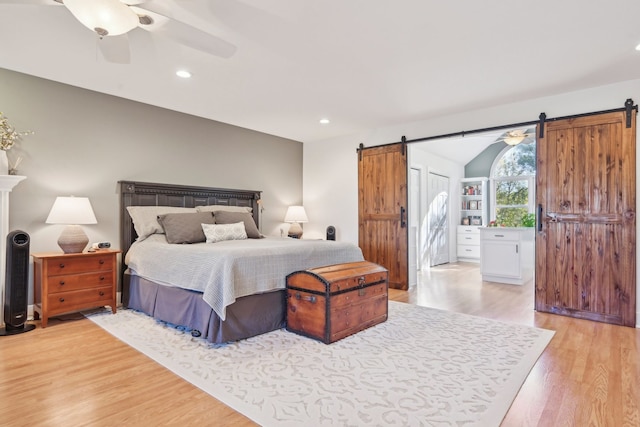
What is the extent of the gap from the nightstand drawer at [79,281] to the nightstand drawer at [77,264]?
5cm

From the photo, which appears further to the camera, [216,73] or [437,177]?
[437,177]

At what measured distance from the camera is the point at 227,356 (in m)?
2.58

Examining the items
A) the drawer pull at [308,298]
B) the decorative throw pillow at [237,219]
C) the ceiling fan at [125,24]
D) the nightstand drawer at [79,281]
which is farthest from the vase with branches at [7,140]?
the drawer pull at [308,298]

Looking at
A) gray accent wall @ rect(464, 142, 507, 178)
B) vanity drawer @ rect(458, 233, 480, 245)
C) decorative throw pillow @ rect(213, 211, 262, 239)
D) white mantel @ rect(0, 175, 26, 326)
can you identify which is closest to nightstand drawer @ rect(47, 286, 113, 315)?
white mantel @ rect(0, 175, 26, 326)

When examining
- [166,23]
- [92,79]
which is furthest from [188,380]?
[92,79]

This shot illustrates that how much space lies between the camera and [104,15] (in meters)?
1.81

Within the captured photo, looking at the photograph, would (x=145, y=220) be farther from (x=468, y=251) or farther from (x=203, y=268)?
(x=468, y=251)

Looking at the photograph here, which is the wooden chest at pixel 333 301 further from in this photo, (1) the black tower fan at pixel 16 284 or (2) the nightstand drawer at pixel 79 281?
(1) the black tower fan at pixel 16 284

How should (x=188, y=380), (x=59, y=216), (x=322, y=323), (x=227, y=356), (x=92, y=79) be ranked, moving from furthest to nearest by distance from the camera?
1. (x=92, y=79)
2. (x=59, y=216)
3. (x=322, y=323)
4. (x=227, y=356)
5. (x=188, y=380)

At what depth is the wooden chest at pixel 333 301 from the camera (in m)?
2.82

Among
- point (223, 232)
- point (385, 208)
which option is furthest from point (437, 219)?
point (223, 232)

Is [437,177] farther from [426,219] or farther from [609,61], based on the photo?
[609,61]

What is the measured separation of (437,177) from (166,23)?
626 cm

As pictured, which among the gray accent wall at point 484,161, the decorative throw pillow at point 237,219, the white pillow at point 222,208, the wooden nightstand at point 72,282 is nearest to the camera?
the wooden nightstand at point 72,282
